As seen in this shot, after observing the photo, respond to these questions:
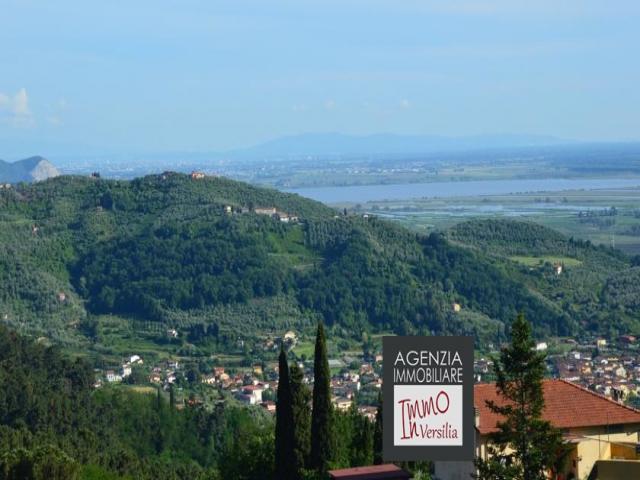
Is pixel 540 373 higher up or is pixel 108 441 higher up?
pixel 540 373

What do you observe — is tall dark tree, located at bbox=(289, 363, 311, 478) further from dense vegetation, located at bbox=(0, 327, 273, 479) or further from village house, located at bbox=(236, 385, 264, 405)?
village house, located at bbox=(236, 385, 264, 405)

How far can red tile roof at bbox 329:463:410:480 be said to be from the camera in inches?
731

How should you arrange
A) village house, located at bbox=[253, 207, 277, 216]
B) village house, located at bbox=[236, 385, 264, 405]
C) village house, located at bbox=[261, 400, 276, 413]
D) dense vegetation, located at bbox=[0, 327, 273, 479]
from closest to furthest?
dense vegetation, located at bbox=[0, 327, 273, 479]
village house, located at bbox=[261, 400, 276, 413]
village house, located at bbox=[236, 385, 264, 405]
village house, located at bbox=[253, 207, 277, 216]

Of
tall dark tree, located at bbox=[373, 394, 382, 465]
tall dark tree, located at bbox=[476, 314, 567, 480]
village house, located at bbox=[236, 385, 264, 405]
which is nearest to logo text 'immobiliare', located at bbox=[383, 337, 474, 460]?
tall dark tree, located at bbox=[476, 314, 567, 480]

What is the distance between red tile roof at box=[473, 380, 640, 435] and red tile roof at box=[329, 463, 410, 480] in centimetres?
165

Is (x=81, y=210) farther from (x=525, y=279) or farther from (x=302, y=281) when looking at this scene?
(x=525, y=279)

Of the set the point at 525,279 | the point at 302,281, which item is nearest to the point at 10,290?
the point at 302,281

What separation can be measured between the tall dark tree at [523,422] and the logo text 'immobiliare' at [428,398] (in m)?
4.10

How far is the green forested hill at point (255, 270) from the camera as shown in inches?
3831

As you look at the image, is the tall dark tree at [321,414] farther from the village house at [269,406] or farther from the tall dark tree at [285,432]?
the village house at [269,406]

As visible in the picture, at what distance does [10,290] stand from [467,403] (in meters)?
90.6

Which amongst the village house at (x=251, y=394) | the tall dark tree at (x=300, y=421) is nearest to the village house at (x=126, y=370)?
the village house at (x=251, y=394)

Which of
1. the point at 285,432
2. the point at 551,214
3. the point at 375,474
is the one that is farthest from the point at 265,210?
the point at 375,474

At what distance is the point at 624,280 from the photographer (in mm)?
103875
